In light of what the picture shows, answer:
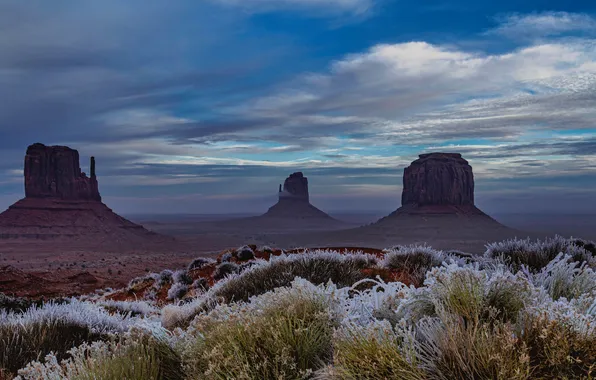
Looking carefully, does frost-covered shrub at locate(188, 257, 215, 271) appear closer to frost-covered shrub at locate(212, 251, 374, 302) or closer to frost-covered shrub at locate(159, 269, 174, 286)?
frost-covered shrub at locate(159, 269, 174, 286)

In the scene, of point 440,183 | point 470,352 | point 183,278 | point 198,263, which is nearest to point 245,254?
point 183,278

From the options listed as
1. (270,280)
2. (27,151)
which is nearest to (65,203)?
(27,151)

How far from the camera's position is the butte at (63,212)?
130 meters

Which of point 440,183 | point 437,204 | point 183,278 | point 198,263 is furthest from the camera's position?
point 440,183

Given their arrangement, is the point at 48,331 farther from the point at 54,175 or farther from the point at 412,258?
the point at 54,175

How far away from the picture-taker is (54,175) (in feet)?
488

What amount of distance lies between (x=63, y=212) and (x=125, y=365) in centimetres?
15318

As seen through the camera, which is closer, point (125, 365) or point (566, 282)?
point (125, 365)

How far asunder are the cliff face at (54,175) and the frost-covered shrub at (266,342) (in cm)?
15989

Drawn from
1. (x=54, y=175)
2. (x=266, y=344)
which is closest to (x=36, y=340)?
(x=266, y=344)

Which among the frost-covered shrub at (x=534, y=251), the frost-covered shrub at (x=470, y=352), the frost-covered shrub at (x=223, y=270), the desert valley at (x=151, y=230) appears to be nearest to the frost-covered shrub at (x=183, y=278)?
the frost-covered shrub at (x=223, y=270)

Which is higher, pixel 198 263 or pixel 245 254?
pixel 245 254

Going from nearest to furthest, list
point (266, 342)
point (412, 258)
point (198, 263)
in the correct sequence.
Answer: point (266, 342)
point (412, 258)
point (198, 263)

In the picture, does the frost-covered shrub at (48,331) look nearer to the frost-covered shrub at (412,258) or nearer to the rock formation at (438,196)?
the frost-covered shrub at (412,258)
